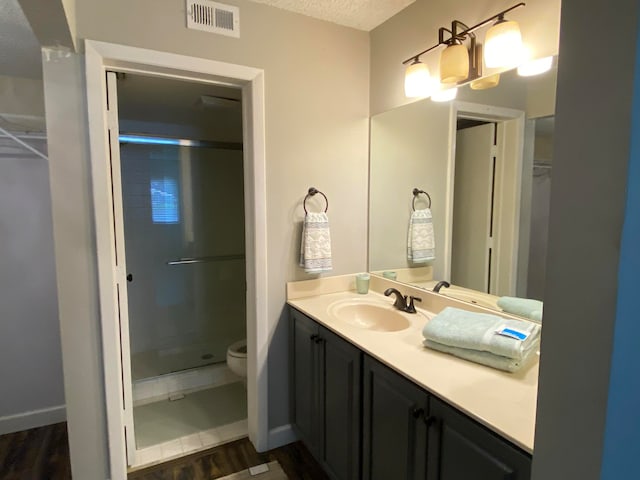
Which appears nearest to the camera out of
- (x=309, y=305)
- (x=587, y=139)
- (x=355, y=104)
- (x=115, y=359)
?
(x=587, y=139)

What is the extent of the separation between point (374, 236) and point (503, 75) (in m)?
1.13

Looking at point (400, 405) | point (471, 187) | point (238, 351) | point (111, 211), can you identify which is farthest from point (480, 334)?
point (238, 351)

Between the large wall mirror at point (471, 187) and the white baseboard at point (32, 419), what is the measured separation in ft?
7.61

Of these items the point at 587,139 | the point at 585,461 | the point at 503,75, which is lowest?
the point at 585,461

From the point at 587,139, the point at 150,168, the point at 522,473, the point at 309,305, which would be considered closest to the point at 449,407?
the point at 522,473

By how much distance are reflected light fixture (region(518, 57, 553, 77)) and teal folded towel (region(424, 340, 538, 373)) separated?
3.39 feet

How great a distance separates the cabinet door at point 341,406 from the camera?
153 centimetres

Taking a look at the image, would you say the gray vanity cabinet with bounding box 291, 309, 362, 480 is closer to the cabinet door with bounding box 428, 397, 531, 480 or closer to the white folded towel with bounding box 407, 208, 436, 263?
the cabinet door with bounding box 428, 397, 531, 480

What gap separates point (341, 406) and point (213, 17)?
1.95 metres

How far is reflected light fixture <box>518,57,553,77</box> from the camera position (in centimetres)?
138

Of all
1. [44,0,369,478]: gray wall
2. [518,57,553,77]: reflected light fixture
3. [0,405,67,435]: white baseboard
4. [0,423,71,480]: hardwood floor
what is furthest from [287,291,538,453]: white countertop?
[0,405,67,435]: white baseboard

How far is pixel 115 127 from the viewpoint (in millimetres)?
1774

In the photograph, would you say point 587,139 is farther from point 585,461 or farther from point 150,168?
point 150,168

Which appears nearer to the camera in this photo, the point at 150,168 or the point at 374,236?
the point at 374,236
